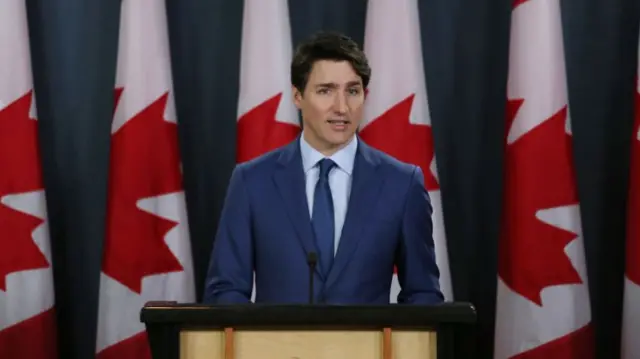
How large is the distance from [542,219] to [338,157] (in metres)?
1.21

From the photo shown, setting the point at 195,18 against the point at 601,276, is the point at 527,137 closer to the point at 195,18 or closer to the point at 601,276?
the point at 601,276

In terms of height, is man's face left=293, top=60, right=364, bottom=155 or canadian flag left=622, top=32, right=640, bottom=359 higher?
man's face left=293, top=60, right=364, bottom=155

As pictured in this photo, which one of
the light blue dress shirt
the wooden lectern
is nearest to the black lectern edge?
the wooden lectern

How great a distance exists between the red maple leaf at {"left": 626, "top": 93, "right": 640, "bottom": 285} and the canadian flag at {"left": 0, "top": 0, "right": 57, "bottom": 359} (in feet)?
6.07

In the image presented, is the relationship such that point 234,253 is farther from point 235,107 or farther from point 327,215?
point 235,107

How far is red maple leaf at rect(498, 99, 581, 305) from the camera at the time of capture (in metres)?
2.70

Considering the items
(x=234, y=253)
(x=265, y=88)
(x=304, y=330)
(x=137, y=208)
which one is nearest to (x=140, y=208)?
(x=137, y=208)

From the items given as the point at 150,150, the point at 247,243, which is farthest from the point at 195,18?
the point at 247,243

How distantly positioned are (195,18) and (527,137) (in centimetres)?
126

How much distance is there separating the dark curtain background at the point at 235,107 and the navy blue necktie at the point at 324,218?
143cm

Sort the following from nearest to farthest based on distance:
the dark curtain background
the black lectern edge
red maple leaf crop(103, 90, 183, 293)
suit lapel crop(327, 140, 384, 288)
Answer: the black lectern edge < suit lapel crop(327, 140, 384, 288) < red maple leaf crop(103, 90, 183, 293) < the dark curtain background

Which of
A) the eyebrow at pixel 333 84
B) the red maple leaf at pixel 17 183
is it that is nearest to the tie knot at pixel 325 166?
the eyebrow at pixel 333 84

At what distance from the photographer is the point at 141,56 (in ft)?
9.20

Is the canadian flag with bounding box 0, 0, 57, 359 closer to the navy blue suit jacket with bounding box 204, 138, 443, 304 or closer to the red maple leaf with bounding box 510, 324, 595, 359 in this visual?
the navy blue suit jacket with bounding box 204, 138, 443, 304
